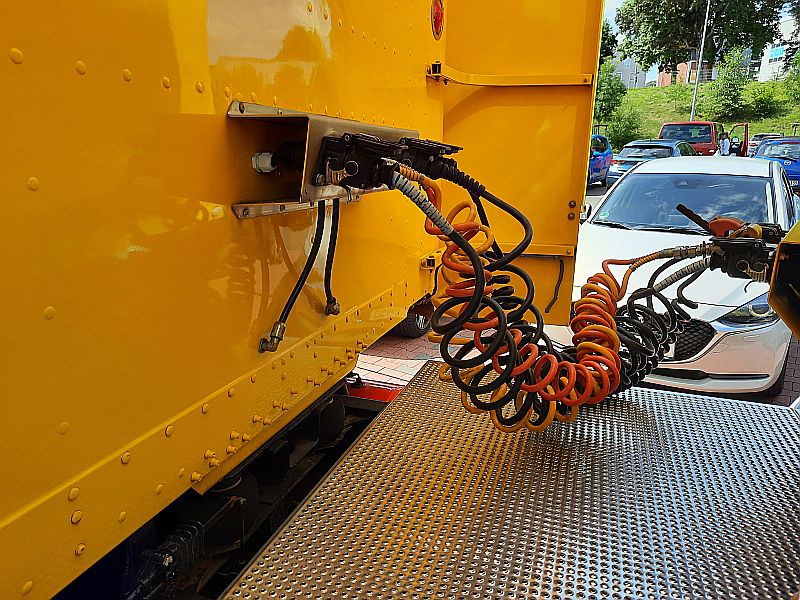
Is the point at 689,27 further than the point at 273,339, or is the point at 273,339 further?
the point at 689,27

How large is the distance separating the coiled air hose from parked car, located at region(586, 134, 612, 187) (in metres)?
17.4

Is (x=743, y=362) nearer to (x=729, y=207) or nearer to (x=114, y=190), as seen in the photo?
(x=729, y=207)

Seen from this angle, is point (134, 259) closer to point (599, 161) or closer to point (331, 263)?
point (331, 263)

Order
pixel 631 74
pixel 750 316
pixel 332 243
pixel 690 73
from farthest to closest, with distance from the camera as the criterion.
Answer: pixel 631 74, pixel 690 73, pixel 750 316, pixel 332 243

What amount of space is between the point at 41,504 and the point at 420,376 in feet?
5.74

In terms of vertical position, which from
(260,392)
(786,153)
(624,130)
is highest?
(624,130)

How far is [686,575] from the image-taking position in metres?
1.43

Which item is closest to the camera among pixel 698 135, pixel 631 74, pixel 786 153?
pixel 786 153

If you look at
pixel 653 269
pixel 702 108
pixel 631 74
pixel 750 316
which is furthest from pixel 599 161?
pixel 631 74

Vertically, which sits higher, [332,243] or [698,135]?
[698,135]

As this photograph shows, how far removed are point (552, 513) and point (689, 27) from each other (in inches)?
1544

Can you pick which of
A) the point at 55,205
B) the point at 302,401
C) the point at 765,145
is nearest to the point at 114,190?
the point at 55,205

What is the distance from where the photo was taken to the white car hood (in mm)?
4363

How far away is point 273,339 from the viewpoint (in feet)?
5.40
